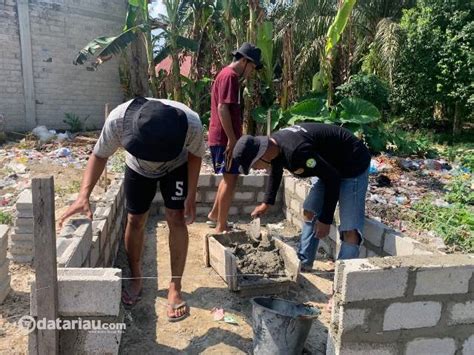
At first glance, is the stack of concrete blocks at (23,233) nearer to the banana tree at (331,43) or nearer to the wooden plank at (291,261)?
the wooden plank at (291,261)

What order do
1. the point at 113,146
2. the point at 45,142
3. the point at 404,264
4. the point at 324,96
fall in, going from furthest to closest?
the point at 45,142, the point at 324,96, the point at 113,146, the point at 404,264

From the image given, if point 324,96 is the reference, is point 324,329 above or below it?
below

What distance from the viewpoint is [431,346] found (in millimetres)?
2416

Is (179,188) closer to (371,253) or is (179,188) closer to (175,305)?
(175,305)

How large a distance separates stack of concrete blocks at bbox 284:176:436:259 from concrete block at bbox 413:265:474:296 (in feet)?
1.48

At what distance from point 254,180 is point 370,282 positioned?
3197 mm

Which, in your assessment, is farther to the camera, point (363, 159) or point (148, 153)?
point (363, 159)

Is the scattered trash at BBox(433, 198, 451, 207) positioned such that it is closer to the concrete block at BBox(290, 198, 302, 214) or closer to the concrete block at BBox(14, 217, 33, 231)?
the concrete block at BBox(290, 198, 302, 214)

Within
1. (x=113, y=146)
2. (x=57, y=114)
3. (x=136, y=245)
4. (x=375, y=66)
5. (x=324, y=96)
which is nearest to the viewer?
(x=113, y=146)

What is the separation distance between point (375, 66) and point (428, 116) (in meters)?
2.13

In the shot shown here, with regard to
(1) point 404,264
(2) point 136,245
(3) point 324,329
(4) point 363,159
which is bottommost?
(3) point 324,329

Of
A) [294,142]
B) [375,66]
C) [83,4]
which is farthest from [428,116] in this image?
[294,142]

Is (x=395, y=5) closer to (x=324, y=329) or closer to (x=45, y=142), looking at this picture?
(x=45, y=142)

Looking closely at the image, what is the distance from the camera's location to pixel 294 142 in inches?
111
